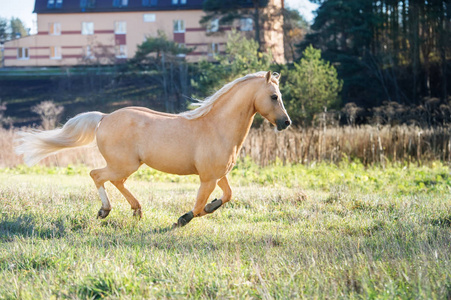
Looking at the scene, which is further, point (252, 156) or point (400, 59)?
point (400, 59)

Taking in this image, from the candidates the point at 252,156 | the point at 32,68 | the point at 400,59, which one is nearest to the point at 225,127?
the point at 252,156

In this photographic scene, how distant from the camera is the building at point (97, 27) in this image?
183ft

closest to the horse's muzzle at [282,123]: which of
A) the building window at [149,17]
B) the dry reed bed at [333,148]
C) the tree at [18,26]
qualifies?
the dry reed bed at [333,148]

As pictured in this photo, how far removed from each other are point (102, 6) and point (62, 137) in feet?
174

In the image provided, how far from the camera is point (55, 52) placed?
5712 centimetres

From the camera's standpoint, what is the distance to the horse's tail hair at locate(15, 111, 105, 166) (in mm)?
7578

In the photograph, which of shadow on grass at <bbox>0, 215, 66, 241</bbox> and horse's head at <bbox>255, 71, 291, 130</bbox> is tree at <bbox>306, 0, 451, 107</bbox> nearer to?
horse's head at <bbox>255, 71, 291, 130</bbox>

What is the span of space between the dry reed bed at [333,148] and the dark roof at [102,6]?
4026cm

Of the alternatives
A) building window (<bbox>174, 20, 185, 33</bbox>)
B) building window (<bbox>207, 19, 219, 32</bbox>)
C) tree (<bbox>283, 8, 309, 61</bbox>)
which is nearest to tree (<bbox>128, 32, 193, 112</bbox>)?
building window (<bbox>207, 19, 219, 32</bbox>)

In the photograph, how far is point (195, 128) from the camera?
7113 millimetres

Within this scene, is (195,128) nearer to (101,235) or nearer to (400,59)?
(101,235)

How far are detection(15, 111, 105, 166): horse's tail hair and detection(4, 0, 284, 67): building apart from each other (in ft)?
159

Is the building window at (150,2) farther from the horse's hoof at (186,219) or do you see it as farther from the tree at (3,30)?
the horse's hoof at (186,219)

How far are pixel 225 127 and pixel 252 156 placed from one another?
1036cm
